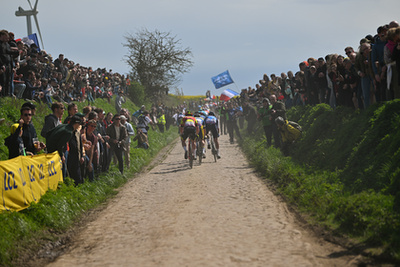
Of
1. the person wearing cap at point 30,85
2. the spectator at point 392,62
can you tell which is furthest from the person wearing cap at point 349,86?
the person wearing cap at point 30,85

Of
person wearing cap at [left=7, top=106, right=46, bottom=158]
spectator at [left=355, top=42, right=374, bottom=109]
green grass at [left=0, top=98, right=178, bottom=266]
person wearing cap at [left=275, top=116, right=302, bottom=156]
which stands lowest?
green grass at [left=0, top=98, right=178, bottom=266]

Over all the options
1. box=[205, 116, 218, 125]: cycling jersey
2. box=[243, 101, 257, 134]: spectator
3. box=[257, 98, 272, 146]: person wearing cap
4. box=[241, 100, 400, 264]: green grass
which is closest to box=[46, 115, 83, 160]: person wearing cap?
box=[241, 100, 400, 264]: green grass

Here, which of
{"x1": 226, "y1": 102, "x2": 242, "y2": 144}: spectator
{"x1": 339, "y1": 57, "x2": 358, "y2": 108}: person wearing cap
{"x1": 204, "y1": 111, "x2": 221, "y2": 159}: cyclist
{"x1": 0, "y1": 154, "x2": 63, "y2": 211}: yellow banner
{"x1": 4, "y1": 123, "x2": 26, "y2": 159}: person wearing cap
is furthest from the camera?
{"x1": 226, "y1": 102, "x2": 242, "y2": 144}: spectator

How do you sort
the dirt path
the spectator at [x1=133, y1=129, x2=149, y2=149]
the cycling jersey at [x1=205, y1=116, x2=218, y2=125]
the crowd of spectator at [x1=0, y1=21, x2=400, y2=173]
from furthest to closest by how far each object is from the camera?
1. the spectator at [x1=133, y1=129, x2=149, y2=149]
2. the cycling jersey at [x1=205, y1=116, x2=218, y2=125]
3. the crowd of spectator at [x1=0, y1=21, x2=400, y2=173]
4. the dirt path

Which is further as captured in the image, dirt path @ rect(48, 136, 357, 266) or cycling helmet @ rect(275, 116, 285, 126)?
cycling helmet @ rect(275, 116, 285, 126)

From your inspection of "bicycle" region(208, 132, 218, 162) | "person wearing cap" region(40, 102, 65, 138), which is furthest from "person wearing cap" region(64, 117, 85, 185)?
"bicycle" region(208, 132, 218, 162)

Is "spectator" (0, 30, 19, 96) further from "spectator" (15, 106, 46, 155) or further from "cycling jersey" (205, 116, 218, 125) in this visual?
"cycling jersey" (205, 116, 218, 125)

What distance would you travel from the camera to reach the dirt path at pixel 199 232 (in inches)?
250

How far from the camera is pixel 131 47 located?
156ft

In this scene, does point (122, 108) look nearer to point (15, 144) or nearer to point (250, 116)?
point (15, 144)

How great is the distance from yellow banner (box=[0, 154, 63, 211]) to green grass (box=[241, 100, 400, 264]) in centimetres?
492

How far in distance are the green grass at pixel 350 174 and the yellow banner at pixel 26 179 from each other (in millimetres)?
4922

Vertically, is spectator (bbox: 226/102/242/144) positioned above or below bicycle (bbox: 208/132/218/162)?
above

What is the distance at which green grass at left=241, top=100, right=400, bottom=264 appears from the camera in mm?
7098
